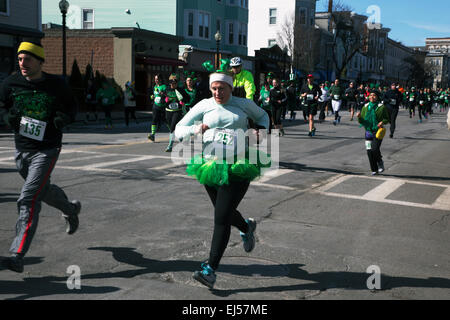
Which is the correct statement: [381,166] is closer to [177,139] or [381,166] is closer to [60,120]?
[177,139]

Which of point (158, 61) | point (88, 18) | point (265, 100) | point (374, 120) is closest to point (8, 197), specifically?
point (374, 120)

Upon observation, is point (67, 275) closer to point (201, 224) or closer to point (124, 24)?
point (201, 224)

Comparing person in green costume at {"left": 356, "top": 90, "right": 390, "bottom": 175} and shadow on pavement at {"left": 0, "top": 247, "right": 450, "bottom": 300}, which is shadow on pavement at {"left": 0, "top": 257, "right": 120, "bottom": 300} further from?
person in green costume at {"left": 356, "top": 90, "right": 390, "bottom": 175}

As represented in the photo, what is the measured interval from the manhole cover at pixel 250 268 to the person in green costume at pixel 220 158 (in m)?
0.42

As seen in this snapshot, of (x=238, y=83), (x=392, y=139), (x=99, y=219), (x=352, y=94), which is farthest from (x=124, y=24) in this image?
(x=99, y=219)

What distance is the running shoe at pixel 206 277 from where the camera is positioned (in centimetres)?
443

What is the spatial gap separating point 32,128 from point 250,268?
7.92ft

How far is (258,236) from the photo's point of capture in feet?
20.5

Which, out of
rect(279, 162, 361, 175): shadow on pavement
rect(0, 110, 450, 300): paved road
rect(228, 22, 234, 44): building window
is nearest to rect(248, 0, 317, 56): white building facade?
rect(228, 22, 234, 44): building window

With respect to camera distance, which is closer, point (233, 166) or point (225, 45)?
point (233, 166)

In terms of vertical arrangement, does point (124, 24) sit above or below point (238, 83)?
above

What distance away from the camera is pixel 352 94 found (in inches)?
1163

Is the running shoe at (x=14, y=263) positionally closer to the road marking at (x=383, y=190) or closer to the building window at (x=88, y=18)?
the road marking at (x=383, y=190)

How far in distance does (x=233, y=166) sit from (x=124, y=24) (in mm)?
38930
